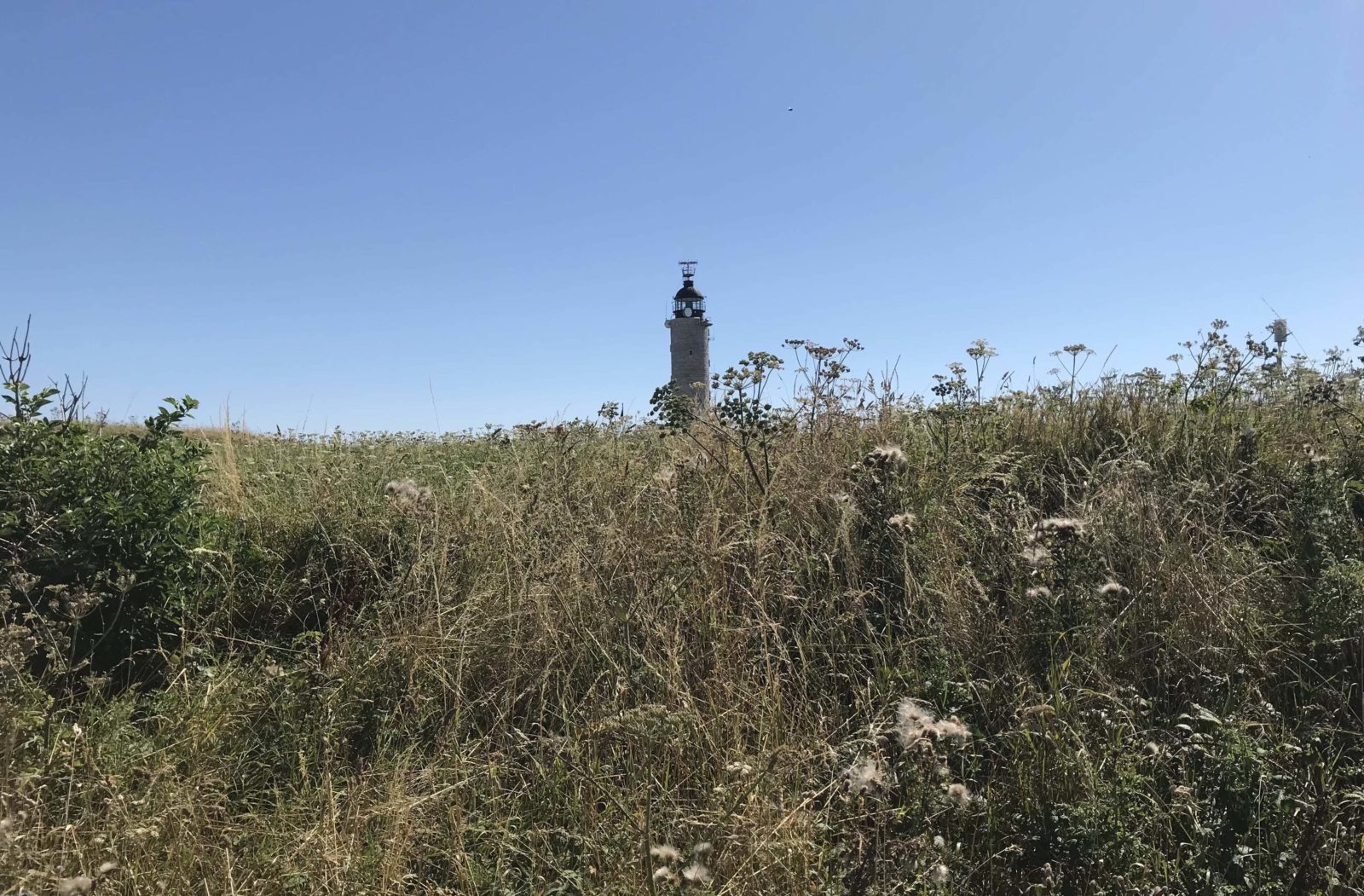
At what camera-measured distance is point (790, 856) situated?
1.97 m

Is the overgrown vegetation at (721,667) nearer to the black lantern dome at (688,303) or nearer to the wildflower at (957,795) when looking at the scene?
the wildflower at (957,795)

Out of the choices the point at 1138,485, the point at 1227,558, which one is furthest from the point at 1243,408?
the point at 1227,558

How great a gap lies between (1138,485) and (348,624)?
3.91 metres

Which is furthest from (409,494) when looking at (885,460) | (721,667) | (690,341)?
(690,341)

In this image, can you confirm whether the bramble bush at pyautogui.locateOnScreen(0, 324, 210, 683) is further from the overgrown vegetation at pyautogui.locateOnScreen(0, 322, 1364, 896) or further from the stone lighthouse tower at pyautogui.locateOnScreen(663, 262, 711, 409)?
the stone lighthouse tower at pyautogui.locateOnScreen(663, 262, 711, 409)

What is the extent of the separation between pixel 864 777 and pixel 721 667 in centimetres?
84

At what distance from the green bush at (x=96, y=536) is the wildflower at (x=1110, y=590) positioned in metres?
3.72

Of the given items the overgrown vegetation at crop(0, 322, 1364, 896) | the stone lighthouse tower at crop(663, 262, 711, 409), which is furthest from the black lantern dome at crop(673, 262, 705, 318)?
the overgrown vegetation at crop(0, 322, 1364, 896)

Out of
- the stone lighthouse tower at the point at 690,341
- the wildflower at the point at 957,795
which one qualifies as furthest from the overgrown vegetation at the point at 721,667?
the stone lighthouse tower at the point at 690,341

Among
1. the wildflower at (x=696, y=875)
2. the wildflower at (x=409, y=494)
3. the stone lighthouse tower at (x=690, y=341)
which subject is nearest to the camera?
the wildflower at (x=696, y=875)

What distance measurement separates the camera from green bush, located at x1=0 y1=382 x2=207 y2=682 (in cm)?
309

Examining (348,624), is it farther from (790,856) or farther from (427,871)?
(790,856)

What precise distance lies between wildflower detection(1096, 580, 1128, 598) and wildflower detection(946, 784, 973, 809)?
3.27 ft

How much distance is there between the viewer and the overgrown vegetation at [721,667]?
2.05m
